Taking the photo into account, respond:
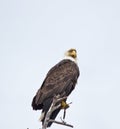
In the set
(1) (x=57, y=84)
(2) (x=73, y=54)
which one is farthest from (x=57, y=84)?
(2) (x=73, y=54)

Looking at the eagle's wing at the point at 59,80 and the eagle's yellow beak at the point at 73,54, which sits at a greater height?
the eagle's yellow beak at the point at 73,54

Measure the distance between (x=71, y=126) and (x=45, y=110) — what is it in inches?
99.0

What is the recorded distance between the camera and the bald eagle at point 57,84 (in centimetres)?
1098

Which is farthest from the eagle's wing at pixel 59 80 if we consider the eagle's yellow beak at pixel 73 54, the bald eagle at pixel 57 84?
the eagle's yellow beak at pixel 73 54

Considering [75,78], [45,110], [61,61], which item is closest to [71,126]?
[45,110]

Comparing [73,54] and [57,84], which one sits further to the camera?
[73,54]

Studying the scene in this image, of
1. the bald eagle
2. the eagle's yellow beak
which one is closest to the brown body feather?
the bald eagle

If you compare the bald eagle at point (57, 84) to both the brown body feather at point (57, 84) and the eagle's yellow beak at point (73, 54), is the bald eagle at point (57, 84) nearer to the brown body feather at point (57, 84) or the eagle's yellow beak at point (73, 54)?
the brown body feather at point (57, 84)

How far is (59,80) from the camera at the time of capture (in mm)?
12555

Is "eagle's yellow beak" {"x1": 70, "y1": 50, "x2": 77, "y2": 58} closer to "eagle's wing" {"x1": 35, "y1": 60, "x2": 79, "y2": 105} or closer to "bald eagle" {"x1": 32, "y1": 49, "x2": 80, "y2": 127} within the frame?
"bald eagle" {"x1": 32, "y1": 49, "x2": 80, "y2": 127}

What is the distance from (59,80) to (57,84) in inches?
9.9

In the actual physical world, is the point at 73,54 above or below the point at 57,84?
above

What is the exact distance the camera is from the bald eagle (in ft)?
36.0

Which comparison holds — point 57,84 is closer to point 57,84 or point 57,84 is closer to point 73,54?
point 57,84
